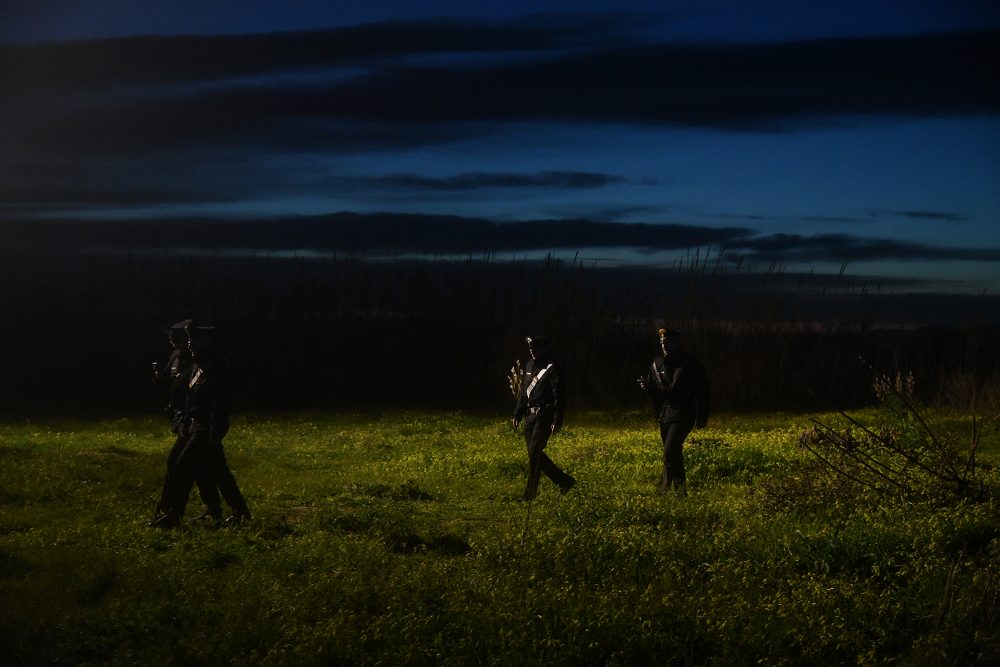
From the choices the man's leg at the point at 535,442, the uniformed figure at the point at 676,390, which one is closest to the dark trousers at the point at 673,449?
the uniformed figure at the point at 676,390

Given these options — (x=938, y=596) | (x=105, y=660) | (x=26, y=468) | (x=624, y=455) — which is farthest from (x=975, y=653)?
(x=26, y=468)

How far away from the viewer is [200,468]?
493 inches

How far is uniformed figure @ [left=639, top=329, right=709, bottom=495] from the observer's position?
14812mm

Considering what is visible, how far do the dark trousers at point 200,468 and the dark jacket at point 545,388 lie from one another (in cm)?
414

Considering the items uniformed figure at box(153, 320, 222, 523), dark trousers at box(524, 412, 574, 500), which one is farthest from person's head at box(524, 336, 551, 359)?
uniformed figure at box(153, 320, 222, 523)

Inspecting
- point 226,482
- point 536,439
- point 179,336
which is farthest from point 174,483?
point 536,439

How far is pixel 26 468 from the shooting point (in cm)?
1736

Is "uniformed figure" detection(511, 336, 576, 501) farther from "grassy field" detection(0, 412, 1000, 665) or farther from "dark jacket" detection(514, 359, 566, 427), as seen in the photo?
"grassy field" detection(0, 412, 1000, 665)

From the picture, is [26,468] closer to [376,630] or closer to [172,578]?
[172,578]

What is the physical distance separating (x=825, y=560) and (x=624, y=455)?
9.16 meters

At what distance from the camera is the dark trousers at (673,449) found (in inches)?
585

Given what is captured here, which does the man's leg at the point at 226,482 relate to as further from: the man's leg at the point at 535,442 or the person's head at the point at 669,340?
the person's head at the point at 669,340

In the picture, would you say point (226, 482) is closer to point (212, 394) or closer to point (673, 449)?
point (212, 394)

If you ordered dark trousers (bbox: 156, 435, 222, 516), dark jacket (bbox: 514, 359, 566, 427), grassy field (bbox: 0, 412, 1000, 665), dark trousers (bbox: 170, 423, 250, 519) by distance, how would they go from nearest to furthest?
grassy field (bbox: 0, 412, 1000, 665) → dark trousers (bbox: 170, 423, 250, 519) → dark trousers (bbox: 156, 435, 222, 516) → dark jacket (bbox: 514, 359, 566, 427)
